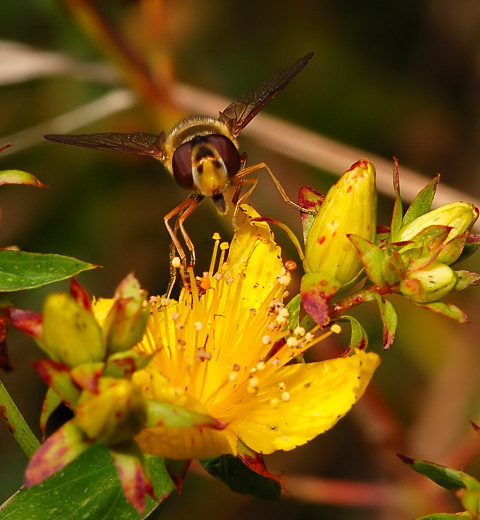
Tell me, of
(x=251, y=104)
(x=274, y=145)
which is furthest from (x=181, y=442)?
(x=274, y=145)

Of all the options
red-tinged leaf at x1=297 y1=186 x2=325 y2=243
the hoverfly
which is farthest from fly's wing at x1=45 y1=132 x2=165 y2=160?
red-tinged leaf at x1=297 y1=186 x2=325 y2=243

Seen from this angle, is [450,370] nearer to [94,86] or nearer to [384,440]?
[384,440]

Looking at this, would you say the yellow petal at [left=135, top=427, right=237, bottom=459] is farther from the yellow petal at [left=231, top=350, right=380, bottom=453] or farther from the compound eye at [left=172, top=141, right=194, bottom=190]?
the compound eye at [left=172, top=141, right=194, bottom=190]

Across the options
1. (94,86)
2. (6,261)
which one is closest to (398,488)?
(6,261)

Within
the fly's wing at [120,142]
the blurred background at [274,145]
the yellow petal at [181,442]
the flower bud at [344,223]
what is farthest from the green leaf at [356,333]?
the blurred background at [274,145]

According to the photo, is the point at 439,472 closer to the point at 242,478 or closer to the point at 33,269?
the point at 242,478
